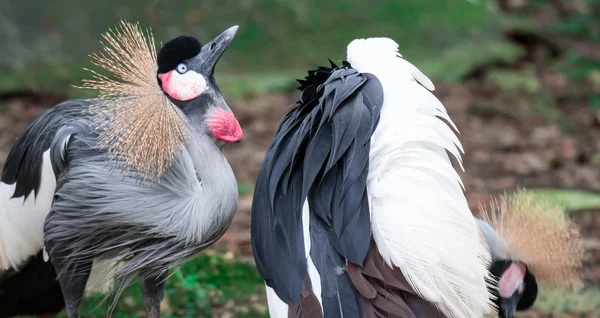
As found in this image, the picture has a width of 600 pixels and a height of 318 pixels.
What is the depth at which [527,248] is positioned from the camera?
290cm

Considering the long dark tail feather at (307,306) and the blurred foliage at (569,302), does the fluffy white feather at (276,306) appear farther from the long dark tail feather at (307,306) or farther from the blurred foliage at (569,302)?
the blurred foliage at (569,302)

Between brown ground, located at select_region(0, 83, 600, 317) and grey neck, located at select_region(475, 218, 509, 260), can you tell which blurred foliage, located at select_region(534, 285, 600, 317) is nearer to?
brown ground, located at select_region(0, 83, 600, 317)

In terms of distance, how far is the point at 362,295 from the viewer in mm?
1920

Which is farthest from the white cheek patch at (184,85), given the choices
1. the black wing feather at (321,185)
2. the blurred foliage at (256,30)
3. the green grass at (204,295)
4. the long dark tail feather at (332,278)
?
the blurred foliage at (256,30)

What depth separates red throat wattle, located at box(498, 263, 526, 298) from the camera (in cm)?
285

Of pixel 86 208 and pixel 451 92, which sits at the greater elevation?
pixel 86 208

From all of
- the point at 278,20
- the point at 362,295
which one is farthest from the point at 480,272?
the point at 278,20

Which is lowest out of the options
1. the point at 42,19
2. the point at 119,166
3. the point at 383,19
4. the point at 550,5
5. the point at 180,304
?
the point at 550,5

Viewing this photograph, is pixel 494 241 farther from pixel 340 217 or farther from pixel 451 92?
pixel 451 92

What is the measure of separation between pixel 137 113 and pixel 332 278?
2.18 feet

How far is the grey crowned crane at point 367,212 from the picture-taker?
1.94 m

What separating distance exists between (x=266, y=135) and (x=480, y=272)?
397 cm

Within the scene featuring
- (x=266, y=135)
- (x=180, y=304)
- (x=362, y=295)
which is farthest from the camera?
(x=266, y=135)

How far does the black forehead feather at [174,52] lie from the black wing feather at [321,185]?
0.33m
